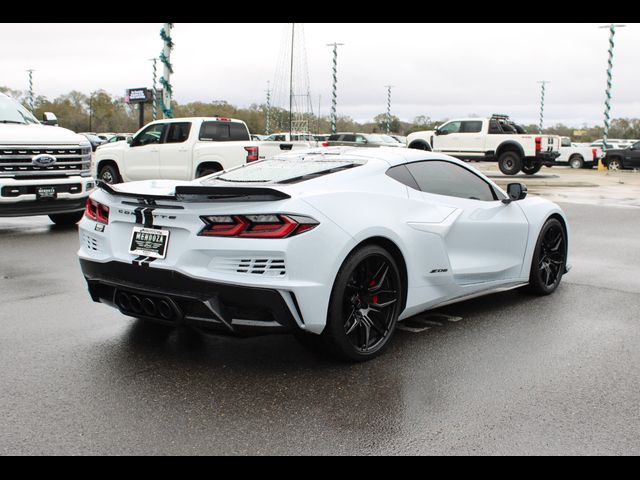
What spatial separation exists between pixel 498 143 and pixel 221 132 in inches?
548

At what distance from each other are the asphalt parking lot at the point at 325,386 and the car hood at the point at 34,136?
446cm

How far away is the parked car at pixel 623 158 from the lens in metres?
34.8

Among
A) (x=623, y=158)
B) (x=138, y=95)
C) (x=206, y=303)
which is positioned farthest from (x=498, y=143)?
(x=138, y=95)

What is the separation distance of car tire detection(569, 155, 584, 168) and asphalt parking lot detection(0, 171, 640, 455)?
32.5 metres

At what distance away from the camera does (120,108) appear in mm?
126500

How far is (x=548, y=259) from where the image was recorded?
6.83 metres

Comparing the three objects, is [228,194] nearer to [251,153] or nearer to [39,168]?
[39,168]

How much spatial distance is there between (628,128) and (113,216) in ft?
386

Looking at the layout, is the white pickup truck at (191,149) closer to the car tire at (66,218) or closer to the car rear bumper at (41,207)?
the car tire at (66,218)

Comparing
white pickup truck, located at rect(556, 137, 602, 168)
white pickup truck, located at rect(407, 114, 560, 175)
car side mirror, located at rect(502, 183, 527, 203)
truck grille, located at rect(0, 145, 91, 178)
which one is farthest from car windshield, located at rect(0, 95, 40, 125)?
white pickup truck, located at rect(556, 137, 602, 168)

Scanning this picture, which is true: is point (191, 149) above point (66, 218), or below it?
above

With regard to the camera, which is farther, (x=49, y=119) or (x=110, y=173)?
(x=110, y=173)

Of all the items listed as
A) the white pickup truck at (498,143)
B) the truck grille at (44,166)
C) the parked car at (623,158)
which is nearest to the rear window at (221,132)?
the truck grille at (44,166)

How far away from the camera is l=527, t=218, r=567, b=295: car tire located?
A: 21.6 feet
